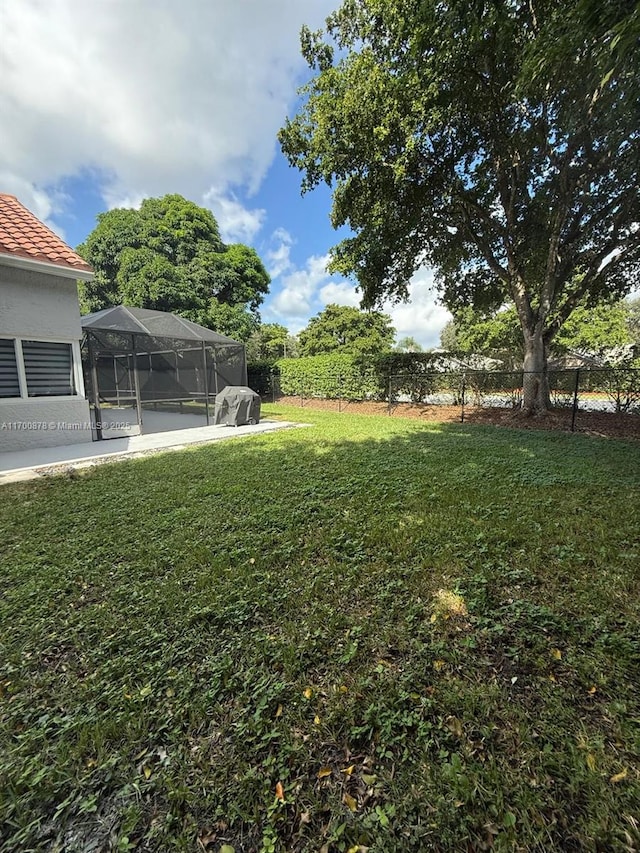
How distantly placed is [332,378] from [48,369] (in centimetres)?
954

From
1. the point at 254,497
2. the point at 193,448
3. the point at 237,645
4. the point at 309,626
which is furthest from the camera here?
the point at 193,448

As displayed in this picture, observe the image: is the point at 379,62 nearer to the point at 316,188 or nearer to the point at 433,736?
the point at 316,188

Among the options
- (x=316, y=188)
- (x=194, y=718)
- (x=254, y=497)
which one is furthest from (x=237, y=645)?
(x=316, y=188)

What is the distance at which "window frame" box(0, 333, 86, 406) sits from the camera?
247 inches

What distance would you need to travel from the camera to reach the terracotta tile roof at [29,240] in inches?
236

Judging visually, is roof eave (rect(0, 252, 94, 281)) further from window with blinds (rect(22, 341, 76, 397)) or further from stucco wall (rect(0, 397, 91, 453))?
stucco wall (rect(0, 397, 91, 453))

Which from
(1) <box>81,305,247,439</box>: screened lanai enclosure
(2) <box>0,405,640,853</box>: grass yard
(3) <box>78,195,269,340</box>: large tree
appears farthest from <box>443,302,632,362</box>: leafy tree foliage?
(2) <box>0,405,640,853</box>: grass yard

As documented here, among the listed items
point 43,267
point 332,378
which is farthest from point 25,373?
point 332,378

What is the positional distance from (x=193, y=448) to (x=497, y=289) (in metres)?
10.6

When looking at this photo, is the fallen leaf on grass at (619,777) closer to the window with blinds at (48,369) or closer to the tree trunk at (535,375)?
the window with blinds at (48,369)

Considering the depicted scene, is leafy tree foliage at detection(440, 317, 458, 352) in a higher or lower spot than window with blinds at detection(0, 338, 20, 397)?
higher

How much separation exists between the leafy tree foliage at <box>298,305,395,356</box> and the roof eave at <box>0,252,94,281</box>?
81.9 ft

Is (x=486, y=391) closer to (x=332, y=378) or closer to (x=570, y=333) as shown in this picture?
(x=332, y=378)

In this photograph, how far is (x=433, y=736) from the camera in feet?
4.55
